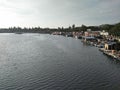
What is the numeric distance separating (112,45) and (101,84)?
124 feet

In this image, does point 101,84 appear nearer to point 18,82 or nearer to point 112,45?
point 18,82

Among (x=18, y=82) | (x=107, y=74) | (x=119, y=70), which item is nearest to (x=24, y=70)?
(x=18, y=82)

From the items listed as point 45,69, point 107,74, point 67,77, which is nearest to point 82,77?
point 67,77

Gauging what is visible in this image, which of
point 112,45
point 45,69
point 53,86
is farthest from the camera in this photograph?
point 112,45

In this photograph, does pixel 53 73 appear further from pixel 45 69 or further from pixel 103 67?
pixel 103 67

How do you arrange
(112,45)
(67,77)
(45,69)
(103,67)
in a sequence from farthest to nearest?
(112,45) → (103,67) → (45,69) → (67,77)

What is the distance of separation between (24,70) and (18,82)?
296 inches

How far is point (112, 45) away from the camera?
69062 millimetres

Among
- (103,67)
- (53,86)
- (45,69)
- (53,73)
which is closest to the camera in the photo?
(53,86)

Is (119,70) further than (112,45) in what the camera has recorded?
No

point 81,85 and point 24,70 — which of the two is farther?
point 24,70

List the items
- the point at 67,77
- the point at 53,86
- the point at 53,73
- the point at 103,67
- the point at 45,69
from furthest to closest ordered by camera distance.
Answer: the point at 103,67 < the point at 45,69 < the point at 53,73 < the point at 67,77 < the point at 53,86

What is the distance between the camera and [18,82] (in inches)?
1330

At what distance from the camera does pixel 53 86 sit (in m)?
32.0
